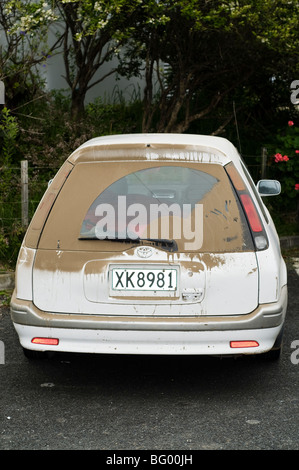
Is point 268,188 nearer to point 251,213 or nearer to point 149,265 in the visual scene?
point 251,213

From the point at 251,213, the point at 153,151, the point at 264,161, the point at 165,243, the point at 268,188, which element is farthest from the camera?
the point at 264,161

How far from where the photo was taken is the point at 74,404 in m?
4.25

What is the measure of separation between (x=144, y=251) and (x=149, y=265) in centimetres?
8

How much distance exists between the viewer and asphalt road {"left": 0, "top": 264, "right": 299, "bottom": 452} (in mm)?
3721

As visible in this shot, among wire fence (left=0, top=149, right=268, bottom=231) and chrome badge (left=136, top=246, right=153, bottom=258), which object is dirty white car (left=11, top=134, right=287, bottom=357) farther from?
wire fence (left=0, top=149, right=268, bottom=231)

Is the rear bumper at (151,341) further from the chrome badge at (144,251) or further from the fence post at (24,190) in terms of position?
the fence post at (24,190)

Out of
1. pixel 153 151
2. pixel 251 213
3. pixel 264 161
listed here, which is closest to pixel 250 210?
pixel 251 213

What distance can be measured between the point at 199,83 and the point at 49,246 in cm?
735

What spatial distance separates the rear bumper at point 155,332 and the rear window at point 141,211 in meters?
0.39

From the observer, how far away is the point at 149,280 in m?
4.07

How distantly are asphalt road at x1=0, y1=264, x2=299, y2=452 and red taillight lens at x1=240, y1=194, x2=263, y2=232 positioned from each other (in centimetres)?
100

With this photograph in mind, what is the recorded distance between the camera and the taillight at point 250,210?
4.20 m

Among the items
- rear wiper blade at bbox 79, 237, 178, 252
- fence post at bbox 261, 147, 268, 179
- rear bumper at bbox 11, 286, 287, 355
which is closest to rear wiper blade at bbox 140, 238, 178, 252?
rear wiper blade at bbox 79, 237, 178, 252

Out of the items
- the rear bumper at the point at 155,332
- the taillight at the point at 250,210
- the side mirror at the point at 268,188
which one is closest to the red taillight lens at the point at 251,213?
the taillight at the point at 250,210
